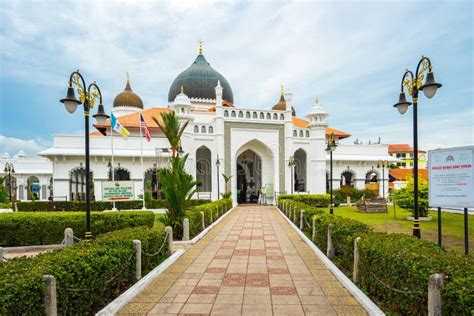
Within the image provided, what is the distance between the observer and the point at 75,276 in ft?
13.5

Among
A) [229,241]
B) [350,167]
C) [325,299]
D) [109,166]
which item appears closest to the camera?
[325,299]

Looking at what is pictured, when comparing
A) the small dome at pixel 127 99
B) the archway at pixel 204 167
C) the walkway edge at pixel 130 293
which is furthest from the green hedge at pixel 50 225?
the small dome at pixel 127 99

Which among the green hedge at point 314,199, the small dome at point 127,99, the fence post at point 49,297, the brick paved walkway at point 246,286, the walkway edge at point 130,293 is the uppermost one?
the small dome at point 127,99

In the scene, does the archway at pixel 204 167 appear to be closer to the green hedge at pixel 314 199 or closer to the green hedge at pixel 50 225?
the green hedge at pixel 314 199

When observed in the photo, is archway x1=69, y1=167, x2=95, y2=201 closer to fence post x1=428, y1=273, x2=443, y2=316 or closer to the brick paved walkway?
the brick paved walkway

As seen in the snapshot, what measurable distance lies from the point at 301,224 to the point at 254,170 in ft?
66.9

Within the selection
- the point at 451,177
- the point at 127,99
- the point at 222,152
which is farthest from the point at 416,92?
the point at 127,99

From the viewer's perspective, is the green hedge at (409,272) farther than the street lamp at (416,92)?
No

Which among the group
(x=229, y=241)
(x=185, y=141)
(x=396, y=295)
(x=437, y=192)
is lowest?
(x=229, y=241)

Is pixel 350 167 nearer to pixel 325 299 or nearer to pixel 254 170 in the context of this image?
pixel 254 170

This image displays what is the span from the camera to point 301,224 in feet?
40.7

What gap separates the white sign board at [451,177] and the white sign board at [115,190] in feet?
44.6

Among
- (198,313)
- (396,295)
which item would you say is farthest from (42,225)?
(396,295)

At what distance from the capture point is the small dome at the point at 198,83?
32.2 metres
